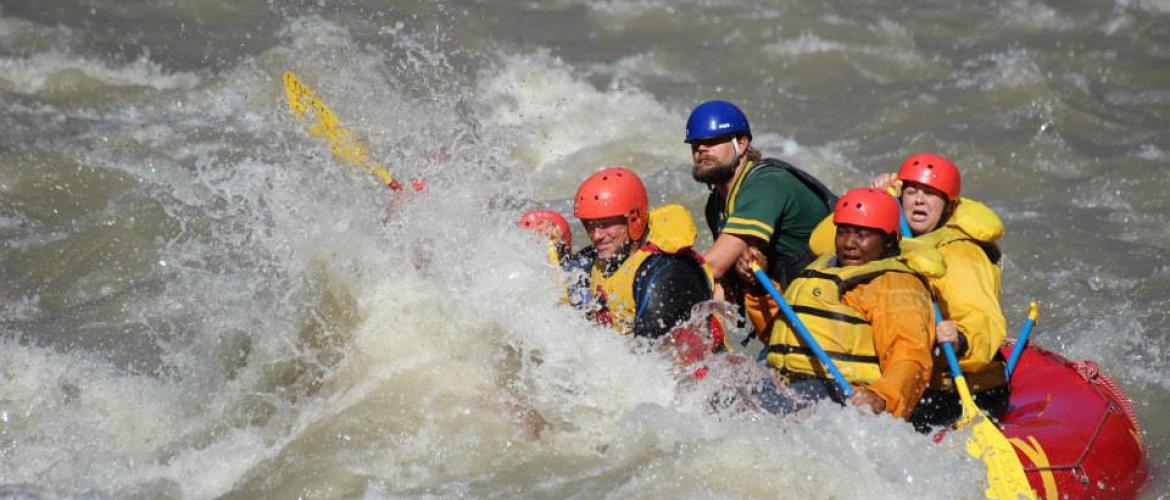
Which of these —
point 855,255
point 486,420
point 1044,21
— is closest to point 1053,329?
point 855,255

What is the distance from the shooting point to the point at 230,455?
17.9 ft

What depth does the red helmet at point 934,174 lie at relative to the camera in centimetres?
542

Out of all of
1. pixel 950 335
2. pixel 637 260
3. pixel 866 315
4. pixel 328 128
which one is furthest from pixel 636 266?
pixel 328 128

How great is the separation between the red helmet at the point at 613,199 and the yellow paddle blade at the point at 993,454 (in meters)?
1.37

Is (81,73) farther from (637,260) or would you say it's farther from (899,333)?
(899,333)

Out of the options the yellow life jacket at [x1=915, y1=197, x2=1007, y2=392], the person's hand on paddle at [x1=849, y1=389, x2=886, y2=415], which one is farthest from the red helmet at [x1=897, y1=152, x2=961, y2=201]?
the person's hand on paddle at [x1=849, y1=389, x2=886, y2=415]

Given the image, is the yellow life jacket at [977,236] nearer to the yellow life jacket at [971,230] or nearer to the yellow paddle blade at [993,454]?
the yellow life jacket at [971,230]

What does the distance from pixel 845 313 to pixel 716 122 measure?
1122mm

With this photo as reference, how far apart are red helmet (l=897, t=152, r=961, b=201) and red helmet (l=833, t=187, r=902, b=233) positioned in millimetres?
553

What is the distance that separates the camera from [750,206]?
18.2ft

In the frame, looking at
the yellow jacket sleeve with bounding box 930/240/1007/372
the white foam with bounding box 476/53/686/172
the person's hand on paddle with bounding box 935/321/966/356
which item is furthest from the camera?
the white foam with bounding box 476/53/686/172

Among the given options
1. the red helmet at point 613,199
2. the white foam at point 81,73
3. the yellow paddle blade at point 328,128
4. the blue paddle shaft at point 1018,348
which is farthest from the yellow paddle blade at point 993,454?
the white foam at point 81,73

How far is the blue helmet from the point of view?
5648 mm

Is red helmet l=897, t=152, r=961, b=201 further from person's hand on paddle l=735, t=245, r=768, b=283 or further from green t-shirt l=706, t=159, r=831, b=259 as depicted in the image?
person's hand on paddle l=735, t=245, r=768, b=283
